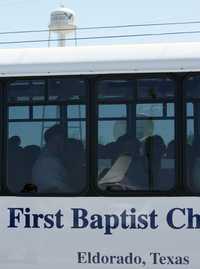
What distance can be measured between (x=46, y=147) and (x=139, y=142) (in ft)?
3.16

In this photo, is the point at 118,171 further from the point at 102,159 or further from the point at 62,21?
the point at 62,21

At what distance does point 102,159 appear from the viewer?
6.96 meters

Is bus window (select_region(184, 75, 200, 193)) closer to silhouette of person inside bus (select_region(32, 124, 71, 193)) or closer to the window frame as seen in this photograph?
the window frame

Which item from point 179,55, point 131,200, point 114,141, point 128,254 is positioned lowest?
point 128,254

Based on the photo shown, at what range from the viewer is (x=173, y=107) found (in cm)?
682

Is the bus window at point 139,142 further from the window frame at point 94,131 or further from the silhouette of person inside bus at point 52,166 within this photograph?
the silhouette of person inside bus at point 52,166

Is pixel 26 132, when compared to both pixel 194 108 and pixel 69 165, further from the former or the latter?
pixel 194 108

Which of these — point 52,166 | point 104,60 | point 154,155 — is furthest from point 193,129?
point 52,166

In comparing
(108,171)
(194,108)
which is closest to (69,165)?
(108,171)

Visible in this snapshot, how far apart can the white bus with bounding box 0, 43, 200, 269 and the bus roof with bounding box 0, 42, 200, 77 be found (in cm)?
1

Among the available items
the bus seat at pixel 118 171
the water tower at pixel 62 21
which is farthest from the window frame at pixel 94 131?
the water tower at pixel 62 21

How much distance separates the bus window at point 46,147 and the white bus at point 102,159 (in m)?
0.01

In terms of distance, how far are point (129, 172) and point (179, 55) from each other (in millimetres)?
1286

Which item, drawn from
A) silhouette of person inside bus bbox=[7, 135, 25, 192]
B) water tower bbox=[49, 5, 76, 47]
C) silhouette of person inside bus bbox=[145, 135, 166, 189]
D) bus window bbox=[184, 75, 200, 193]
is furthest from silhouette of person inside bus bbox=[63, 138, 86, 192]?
water tower bbox=[49, 5, 76, 47]
